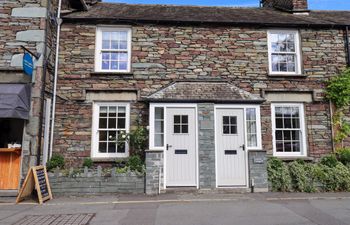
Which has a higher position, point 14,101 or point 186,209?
point 14,101

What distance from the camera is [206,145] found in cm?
889

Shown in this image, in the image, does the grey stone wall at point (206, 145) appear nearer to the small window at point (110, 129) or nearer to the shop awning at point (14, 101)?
the small window at point (110, 129)

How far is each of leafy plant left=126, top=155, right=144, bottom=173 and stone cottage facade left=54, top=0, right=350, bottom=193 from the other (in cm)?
74

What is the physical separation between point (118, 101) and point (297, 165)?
6.56m

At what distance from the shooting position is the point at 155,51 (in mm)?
10375

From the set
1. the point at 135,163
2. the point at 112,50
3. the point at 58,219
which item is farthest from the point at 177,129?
the point at 58,219

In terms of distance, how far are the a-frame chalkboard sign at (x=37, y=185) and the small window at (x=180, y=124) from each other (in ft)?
13.7

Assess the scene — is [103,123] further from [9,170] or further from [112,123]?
[9,170]

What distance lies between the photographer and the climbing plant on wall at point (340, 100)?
33.3 ft

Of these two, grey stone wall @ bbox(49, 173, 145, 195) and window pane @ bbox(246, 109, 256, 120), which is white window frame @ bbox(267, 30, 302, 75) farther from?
grey stone wall @ bbox(49, 173, 145, 195)

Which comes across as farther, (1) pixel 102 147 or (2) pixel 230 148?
(1) pixel 102 147

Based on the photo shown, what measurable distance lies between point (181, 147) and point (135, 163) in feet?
5.17

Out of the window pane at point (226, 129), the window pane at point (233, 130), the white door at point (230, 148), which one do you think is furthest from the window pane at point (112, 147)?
the window pane at point (233, 130)

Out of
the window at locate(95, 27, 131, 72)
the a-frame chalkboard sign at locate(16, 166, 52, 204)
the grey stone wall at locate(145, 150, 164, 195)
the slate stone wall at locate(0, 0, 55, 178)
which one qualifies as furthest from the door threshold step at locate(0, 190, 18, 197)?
the window at locate(95, 27, 131, 72)
